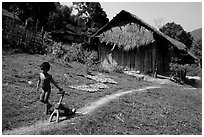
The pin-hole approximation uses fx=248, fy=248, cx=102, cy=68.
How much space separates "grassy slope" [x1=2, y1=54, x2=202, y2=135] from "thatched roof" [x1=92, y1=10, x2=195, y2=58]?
755 cm

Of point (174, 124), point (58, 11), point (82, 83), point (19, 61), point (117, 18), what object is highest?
point (58, 11)

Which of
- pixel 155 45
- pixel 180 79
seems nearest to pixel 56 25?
pixel 155 45

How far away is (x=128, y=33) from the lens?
2173cm

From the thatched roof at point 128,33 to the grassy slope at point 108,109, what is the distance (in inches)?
297

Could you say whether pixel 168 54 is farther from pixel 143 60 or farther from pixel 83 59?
pixel 83 59

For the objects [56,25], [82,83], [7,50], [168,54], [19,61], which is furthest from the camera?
[56,25]

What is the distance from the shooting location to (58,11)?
3922cm

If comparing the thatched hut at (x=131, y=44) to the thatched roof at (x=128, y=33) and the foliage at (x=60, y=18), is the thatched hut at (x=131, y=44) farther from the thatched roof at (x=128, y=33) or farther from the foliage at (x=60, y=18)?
the foliage at (x=60, y=18)

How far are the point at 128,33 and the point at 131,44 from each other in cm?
111

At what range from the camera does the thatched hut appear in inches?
831

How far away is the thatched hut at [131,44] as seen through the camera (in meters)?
21.1

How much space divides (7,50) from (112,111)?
11223 mm

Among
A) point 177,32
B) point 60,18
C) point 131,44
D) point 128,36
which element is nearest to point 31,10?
point 60,18

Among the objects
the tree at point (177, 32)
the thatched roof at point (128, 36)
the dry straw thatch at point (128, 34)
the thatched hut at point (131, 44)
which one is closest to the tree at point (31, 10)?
the dry straw thatch at point (128, 34)
